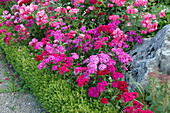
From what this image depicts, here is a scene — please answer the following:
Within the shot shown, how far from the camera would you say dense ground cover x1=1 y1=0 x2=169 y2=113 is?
3.13 meters

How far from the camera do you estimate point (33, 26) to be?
5.05 m

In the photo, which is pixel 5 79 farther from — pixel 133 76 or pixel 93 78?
pixel 133 76

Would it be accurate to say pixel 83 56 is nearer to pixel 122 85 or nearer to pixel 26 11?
Result: pixel 122 85

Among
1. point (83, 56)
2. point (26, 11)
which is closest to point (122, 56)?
point (83, 56)

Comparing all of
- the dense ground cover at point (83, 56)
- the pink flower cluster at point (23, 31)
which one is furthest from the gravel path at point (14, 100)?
the pink flower cluster at point (23, 31)

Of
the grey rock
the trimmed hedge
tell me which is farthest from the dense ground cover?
the grey rock

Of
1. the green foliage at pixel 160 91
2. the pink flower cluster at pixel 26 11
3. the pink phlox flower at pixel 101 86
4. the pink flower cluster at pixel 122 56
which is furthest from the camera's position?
the pink flower cluster at pixel 26 11

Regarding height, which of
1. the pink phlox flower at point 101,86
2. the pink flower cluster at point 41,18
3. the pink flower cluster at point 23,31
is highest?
the pink flower cluster at point 41,18

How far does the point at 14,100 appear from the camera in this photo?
428 cm

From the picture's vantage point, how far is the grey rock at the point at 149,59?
11.6 feet

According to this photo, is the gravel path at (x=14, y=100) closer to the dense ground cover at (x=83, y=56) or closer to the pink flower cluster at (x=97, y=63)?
the dense ground cover at (x=83, y=56)

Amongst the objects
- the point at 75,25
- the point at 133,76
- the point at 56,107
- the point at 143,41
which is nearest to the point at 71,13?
the point at 75,25

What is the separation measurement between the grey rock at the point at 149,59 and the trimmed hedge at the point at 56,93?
2.30 ft

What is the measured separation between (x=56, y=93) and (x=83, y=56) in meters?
0.78
